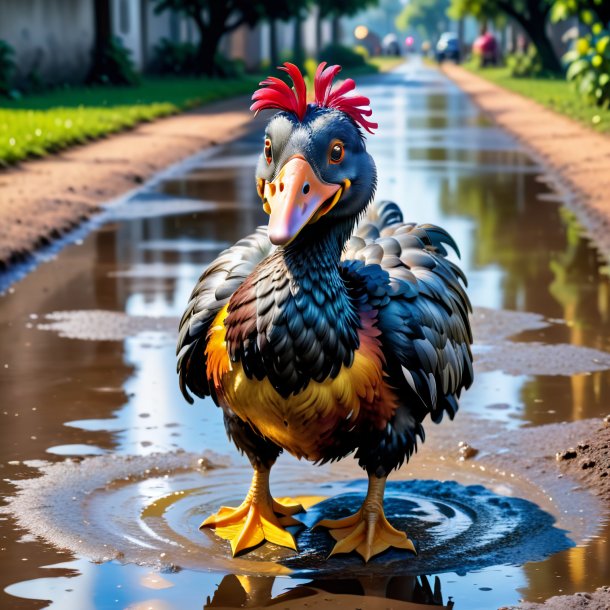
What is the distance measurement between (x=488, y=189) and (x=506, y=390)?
923cm

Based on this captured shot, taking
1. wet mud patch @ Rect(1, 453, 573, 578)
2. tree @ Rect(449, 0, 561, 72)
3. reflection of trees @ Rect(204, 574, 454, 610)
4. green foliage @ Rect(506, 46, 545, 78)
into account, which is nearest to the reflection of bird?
wet mud patch @ Rect(1, 453, 573, 578)

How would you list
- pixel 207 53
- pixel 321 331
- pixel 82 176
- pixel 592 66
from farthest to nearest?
1. pixel 207 53
2. pixel 592 66
3. pixel 82 176
4. pixel 321 331

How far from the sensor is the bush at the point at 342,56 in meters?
67.6

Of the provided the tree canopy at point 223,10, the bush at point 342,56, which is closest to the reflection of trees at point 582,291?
the tree canopy at point 223,10

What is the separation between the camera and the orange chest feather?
4.42 m

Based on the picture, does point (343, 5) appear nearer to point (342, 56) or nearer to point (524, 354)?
point (342, 56)

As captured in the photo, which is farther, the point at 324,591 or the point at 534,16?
the point at 534,16

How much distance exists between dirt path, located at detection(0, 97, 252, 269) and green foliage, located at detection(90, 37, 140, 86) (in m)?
11.8

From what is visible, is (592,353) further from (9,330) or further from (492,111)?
(492,111)

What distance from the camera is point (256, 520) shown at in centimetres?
490

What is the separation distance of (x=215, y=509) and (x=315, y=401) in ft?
3.38

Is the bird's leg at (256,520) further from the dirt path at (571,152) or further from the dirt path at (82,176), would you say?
the dirt path at (571,152)

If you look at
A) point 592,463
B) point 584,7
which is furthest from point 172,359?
point 584,7

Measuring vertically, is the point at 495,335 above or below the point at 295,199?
below
